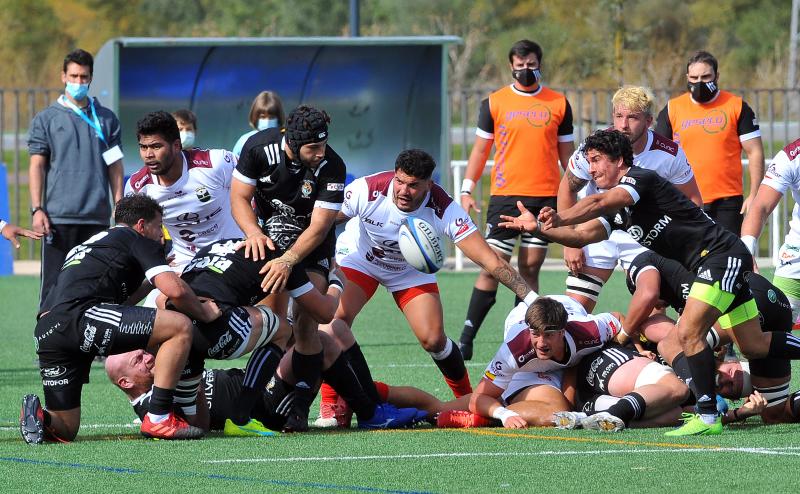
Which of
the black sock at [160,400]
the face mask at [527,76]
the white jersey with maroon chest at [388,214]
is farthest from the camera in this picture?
the face mask at [527,76]

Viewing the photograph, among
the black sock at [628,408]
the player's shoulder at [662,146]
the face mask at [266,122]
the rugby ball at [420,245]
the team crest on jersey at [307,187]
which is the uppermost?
the face mask at [266,122]

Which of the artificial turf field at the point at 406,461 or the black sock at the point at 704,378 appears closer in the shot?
the artificial turf field at the point at 406,461

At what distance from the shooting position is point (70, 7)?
137 ft

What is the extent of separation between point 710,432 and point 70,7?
36.8m

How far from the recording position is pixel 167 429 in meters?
7.37

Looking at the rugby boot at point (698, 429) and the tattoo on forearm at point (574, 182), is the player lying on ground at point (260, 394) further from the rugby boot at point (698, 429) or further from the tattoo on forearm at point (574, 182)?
the tattoo on forearm at point (574, 182)

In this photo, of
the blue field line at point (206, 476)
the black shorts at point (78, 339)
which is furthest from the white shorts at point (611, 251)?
the blue field line at point (206, 476)

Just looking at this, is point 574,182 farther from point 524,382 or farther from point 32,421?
point 32,421

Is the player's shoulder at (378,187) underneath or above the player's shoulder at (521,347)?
above

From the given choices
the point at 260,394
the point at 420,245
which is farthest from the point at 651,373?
the point at 260,394

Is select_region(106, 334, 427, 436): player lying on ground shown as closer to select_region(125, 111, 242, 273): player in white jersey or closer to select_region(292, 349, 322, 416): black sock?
select_region(292, 349, 322, 416): black sock

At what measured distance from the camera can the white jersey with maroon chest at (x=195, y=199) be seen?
897 centimetres

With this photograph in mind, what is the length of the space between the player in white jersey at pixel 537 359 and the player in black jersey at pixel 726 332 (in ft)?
1.00

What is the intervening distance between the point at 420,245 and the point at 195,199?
1.51 metres
